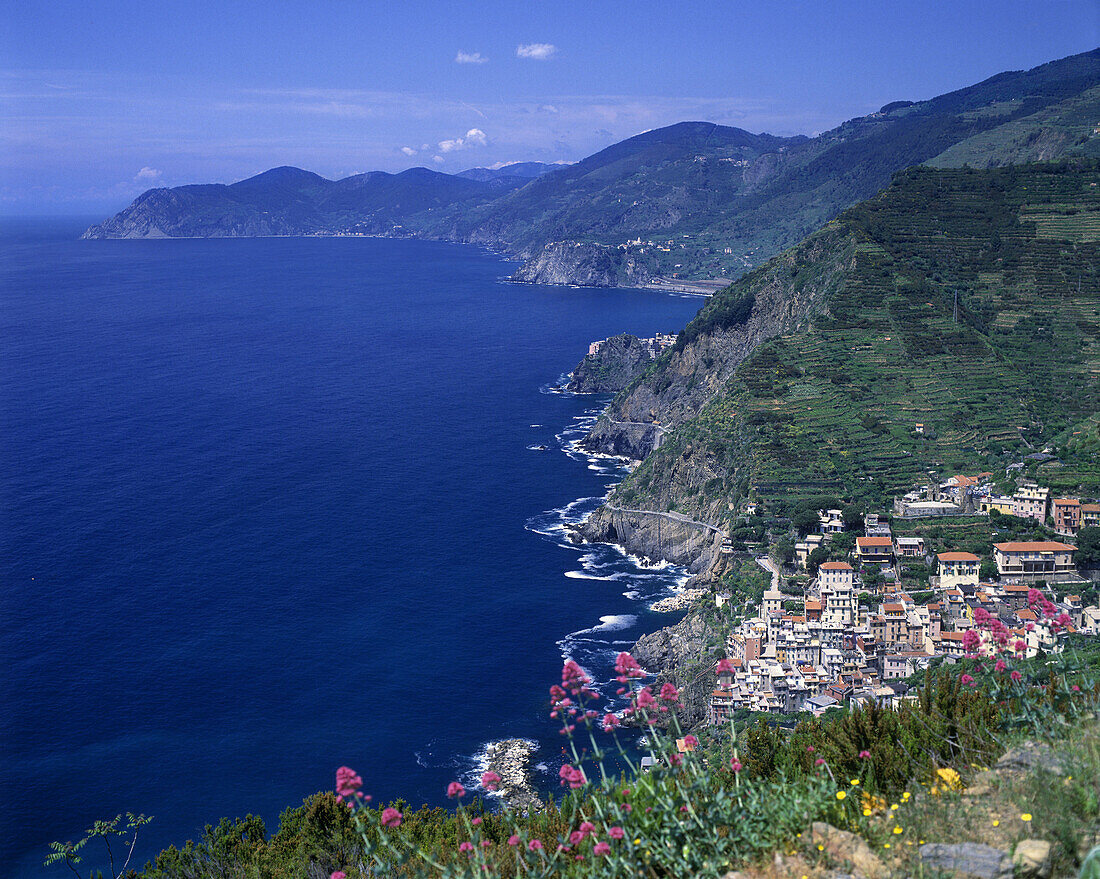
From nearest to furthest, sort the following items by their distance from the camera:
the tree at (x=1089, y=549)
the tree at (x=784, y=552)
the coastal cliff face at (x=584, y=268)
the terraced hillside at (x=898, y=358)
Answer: the tree at (x=1089, y=549) < the tree at (x=784, y=552) < the terraced hillside at (x=898, y=358) < the coastal cliff face at (x=584, y=268)

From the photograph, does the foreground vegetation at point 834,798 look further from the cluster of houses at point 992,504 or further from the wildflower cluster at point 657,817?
the cluster of houses at point 992,504

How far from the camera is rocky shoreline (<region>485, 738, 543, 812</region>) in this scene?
1165 inches

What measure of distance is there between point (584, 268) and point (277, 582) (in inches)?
5664

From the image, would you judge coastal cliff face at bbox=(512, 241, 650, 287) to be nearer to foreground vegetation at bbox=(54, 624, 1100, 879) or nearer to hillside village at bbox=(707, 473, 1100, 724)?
hillside village at bbox=(707, 473, 1100, 724)

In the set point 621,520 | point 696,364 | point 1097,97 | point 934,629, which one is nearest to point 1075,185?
point 696,364

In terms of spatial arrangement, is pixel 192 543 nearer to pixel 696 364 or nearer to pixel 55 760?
pixel 55 760

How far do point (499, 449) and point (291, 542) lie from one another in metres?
22.0

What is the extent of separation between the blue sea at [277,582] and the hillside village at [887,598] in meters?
6.73

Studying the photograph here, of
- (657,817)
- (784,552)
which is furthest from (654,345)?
(657,817)

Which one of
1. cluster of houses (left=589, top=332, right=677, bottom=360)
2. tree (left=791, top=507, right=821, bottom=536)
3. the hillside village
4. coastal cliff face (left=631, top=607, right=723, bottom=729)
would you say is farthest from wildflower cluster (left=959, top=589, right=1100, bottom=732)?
cluster of houses (left=589, top=332, right=677, bottom=360)

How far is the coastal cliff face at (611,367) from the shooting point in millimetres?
92438

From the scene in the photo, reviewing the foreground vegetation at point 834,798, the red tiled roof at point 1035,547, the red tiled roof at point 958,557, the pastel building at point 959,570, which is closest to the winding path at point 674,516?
the red tiled roof at point 958,557

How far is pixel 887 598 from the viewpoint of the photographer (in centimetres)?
3725

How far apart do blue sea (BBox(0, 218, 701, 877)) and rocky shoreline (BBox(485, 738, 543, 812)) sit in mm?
735
